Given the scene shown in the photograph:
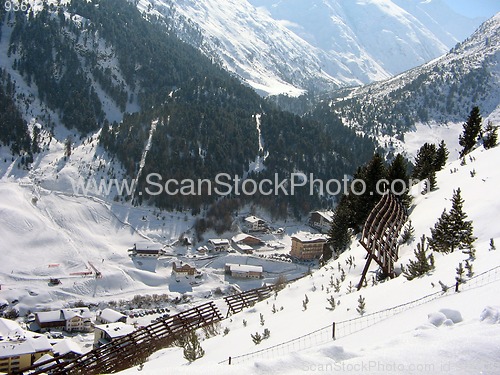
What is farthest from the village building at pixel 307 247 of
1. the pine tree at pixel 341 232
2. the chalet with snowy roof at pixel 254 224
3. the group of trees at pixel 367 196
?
the pine tree at pixel 341 232

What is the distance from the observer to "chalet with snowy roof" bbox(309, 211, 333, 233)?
3546 inches

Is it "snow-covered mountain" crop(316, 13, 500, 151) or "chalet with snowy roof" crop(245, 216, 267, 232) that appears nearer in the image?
"chalet with snowy roof" crop(245, 216, 267, 232)

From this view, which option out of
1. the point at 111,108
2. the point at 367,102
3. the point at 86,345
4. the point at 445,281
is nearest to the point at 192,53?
the point at 111,108

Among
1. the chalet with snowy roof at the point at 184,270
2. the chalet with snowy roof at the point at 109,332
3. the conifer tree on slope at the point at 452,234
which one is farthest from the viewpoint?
the chalet with snowy roof at the point at 184,270

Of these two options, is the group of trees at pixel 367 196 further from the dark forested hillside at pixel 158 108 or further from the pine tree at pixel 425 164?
the dark forested hillside at pixel 158 108

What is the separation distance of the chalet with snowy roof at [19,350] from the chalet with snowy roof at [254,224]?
52082mm

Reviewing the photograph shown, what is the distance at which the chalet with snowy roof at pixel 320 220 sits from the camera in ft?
295

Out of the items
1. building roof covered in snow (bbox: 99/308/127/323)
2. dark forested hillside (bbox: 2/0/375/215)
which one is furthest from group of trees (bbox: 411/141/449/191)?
dark forested hillside (bbox: 2/0/375/215)

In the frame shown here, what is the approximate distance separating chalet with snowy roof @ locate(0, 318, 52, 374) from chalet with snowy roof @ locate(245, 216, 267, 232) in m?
52.1

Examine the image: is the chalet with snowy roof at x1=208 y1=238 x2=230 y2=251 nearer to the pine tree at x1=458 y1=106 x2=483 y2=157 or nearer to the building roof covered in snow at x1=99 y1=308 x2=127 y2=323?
the building roof covered in snow at x1=99 y1=308 x2=127 y2=323

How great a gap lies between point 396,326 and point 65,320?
156 ft

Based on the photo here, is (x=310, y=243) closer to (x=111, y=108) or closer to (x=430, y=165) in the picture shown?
(x=430, y=165)

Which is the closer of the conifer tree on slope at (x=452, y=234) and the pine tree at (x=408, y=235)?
the conifer tree on slope at (x=452, y=234)

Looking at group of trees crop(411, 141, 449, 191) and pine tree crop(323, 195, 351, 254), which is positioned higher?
group of trees crop(411, 141, 449, 191)
